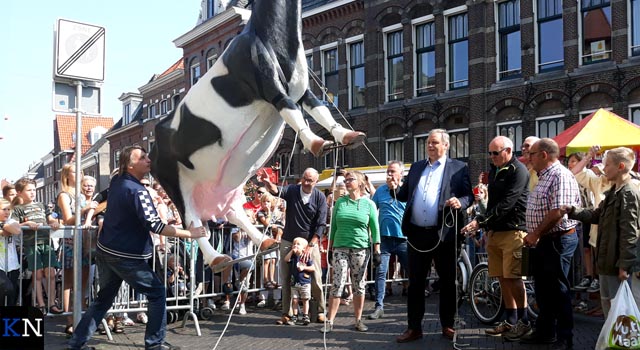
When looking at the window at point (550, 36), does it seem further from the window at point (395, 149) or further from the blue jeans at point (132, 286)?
the blue jeans at point (132, 286)

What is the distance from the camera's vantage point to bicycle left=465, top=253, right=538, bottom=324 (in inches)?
270

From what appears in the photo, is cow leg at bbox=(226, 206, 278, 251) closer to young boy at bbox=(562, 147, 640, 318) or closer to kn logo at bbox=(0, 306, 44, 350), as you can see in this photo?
kn logo at bbox=(0, 306, 44, 350)

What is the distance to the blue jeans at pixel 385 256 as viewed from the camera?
7.45 metres

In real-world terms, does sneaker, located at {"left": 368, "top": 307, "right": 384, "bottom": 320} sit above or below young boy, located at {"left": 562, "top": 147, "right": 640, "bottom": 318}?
below

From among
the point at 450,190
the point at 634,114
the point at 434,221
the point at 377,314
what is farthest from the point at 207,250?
the point at 634,114

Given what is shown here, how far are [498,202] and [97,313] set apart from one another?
3.70m

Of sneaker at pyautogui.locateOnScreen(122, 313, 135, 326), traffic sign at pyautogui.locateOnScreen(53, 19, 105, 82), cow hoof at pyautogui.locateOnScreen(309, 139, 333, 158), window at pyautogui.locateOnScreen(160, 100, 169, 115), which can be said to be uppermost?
window at pyautogui.locateOnScreen(160, 100, 169, 115)

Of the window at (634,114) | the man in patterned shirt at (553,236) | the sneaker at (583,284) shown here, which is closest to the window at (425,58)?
the window at (634,114)

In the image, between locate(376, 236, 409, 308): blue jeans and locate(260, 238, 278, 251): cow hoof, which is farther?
locate(376, 236, 409, 308): blue jeans

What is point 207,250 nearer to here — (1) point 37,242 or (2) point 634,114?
(1) point 37,242

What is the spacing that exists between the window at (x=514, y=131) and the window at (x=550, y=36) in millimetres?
1631

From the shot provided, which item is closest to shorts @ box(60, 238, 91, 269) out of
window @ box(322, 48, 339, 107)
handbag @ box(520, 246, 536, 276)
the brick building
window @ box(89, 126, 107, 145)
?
handbag @ box(520, 246, 536, 276)

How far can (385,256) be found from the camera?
7.72m

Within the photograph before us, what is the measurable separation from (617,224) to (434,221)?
1533 millimetres
